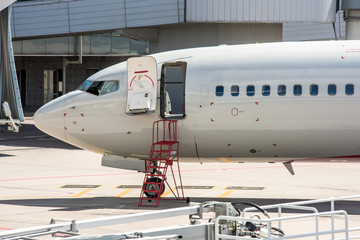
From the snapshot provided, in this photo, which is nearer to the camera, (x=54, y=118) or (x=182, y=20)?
(x=54, y=118)

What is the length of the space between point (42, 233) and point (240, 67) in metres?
12.2

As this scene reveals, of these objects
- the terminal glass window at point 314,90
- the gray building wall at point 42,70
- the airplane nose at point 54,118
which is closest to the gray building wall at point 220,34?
the terminal glass window at point 314,90

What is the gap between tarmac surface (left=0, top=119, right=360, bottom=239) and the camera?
61.2ft

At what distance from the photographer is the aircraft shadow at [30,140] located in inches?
1631

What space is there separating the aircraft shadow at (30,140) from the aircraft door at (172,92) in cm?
1552

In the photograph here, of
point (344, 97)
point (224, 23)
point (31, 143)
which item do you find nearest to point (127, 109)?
point (344, 97)

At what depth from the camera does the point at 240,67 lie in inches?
786

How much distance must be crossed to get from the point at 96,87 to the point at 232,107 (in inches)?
172

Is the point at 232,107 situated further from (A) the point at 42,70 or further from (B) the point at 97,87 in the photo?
Answer: (A) the point at 42,70

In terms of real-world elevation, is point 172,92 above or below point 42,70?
below

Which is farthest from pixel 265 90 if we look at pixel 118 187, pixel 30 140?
pixel 30 140

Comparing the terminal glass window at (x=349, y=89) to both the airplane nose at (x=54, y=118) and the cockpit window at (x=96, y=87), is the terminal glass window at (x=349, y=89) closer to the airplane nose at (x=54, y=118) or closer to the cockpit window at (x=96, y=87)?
the cockpit window at (x=96, y=87)

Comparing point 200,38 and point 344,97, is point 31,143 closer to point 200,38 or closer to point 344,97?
point 200,38

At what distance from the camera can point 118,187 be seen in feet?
79.2
